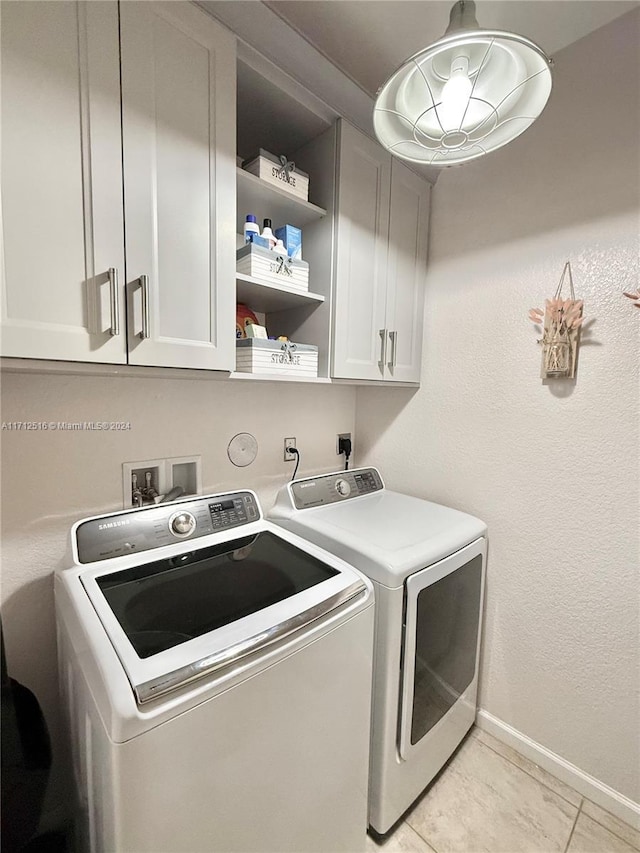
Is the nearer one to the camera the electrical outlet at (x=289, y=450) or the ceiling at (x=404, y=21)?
the ceiling at (x=404, y=21)

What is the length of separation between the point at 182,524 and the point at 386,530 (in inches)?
28.6

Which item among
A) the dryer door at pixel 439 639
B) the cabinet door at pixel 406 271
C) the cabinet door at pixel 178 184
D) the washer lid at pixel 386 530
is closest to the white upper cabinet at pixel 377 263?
the cabinet door at pixel 406 271

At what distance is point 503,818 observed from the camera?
4.18 ft

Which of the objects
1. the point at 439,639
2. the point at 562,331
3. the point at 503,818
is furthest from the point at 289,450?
the point at 503,818

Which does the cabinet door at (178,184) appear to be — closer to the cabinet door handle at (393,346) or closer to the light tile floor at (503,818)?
the cabinet door handle at (393,346)

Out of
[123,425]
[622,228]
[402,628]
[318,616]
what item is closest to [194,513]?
[123,425]

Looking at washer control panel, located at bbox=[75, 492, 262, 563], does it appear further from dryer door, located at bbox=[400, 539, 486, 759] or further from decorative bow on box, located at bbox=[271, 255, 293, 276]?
decorative bow on box, located at bbox=[271, 255, 293, 276]

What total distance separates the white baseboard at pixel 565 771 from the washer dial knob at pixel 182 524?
5.24 ft

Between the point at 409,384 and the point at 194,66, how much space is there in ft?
4.47

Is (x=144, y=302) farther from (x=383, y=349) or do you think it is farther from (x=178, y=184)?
(x=383, y=349)

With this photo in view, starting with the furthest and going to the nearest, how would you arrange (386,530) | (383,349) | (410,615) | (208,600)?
(383,349)
(386,530)
(410,615)
(208,600)

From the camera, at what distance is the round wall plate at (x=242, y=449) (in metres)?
1.55

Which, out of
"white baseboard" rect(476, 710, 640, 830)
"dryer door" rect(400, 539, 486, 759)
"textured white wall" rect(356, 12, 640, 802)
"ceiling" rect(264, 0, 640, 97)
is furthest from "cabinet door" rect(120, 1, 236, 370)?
"white baseboard" rect(476, 710, 640, 830)

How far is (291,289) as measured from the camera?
4.23 ft
